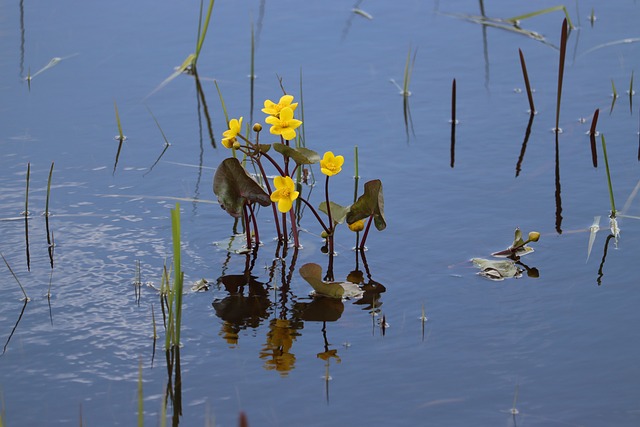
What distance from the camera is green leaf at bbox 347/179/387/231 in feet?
9.53

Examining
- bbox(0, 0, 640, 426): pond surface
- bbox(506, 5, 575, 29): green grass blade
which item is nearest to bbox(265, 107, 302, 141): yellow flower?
bbox(0, 0, 640, 426): pond surface

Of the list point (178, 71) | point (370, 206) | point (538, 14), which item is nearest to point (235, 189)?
point (370, 206)

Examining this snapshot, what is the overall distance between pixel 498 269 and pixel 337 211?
53 centimetres

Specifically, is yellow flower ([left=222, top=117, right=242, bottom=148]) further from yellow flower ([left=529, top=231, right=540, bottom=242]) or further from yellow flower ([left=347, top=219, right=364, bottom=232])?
yellow flower ([left=529, top=231, right=540, bottom=242])

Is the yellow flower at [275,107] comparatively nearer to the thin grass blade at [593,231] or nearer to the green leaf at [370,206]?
the green leaf at [370,206]

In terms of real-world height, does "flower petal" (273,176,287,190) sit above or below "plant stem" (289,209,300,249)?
above

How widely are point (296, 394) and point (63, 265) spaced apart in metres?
0.98

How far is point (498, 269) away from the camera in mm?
2854

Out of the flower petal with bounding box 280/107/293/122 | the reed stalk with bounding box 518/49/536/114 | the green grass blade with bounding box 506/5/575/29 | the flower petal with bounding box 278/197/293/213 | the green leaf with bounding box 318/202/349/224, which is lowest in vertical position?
the green leaf with bounding box 318/202/349/224

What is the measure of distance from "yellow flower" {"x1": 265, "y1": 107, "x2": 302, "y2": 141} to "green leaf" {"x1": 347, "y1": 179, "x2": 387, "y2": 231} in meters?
0.27

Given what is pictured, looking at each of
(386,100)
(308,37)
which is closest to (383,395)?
(386,100)

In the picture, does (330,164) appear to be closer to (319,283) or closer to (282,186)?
(282,186)

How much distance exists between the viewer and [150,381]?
2.36m

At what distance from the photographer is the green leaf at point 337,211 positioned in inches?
119
